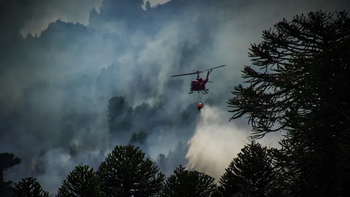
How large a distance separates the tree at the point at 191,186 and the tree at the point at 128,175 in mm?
1837

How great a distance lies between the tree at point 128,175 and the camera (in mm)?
17281

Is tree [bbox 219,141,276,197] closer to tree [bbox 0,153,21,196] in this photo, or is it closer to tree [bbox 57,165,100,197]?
tree [bbox 57,165,100,197]

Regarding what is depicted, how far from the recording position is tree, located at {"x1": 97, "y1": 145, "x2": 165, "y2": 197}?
56.7 feet

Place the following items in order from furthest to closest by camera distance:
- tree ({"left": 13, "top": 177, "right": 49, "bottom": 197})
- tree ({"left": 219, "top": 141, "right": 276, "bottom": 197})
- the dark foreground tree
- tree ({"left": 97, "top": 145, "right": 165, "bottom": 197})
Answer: tree ({"left": 97, "top": 145, "right": 165, "bottom": 197}), tree ({"left": 219, "top": 141, "right": 276, "bottom": 197}), tree ({"left": 13, "top": 177, "right": 49, "bottom": 197}), the dark foreground tree

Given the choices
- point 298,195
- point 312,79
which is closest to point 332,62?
point 312,79

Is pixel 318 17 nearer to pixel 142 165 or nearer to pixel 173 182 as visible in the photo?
pixel 173 182

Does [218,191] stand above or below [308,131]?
above

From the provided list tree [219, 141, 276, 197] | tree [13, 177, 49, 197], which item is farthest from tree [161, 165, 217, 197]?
tree [13, 177, 49, 197]

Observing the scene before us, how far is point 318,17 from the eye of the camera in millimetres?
12820

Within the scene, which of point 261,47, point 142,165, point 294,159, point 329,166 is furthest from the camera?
point 142,165

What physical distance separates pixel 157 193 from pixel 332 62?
35.5ft

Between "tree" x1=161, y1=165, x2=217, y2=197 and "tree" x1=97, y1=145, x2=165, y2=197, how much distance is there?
1837 millimetres

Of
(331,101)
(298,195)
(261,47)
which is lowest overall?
(298,195)

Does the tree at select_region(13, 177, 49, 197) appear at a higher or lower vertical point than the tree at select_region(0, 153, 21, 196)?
lower
